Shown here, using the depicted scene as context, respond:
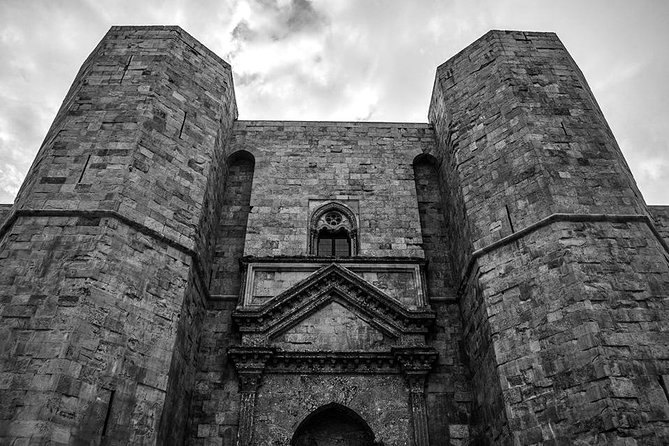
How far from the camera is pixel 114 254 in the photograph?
7734mm

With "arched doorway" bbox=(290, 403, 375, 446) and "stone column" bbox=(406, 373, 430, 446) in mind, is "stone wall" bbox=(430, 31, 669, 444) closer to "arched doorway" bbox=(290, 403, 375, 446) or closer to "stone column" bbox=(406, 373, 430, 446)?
"stone column" bbox=(406, 373, 430, 446)

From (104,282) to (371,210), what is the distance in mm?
5429

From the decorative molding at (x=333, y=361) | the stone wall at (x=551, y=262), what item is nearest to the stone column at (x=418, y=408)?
the decorative molding at (x=333, y=361)

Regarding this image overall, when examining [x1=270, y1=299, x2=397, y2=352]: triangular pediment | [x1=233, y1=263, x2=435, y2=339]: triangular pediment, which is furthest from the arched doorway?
[x1=233, y1=263, x2=435, y2=339]: triangular pediment

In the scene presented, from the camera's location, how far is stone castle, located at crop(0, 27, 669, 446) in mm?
6793

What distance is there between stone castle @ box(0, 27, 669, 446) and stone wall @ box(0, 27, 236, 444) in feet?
0.11

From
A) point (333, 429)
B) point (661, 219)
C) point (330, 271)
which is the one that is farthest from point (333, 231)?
point (661, 219)

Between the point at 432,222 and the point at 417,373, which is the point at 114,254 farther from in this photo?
the point at 432,222

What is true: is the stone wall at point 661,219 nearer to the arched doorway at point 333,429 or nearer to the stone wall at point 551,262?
the stone wall at point 551,262

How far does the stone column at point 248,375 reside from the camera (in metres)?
8.25

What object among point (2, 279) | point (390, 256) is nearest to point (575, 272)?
point (390, 256)

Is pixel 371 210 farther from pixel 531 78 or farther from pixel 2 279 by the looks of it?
pixel 2 279

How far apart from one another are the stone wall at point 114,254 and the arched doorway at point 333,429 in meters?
1.96

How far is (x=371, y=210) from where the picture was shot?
1091 cm
